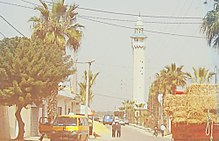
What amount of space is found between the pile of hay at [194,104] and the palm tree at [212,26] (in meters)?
9.13

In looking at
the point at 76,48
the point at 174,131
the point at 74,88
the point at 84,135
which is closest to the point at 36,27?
the point at 76,48

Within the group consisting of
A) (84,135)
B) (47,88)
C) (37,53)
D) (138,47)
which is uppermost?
(138,47)

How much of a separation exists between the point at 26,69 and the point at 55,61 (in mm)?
2757

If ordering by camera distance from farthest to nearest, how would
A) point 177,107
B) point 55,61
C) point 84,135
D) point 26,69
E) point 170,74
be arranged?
point 170,74 → point 84,135 → point 55,61 → point 26,69 → point 177,107

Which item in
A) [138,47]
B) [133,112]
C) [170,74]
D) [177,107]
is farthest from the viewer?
[138,47]

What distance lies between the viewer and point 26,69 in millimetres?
29984

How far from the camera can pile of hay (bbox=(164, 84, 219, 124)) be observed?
56.5ft

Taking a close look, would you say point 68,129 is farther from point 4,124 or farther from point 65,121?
point 4,124

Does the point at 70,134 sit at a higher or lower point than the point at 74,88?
lower

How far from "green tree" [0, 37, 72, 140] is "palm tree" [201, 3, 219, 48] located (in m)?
9.86

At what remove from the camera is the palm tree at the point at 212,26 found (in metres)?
26.4

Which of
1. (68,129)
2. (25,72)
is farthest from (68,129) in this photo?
(25,72)

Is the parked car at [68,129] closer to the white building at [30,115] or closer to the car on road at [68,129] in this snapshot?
the car on road at [68,129]

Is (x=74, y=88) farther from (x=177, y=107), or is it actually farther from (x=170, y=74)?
(x=177, y=107)
